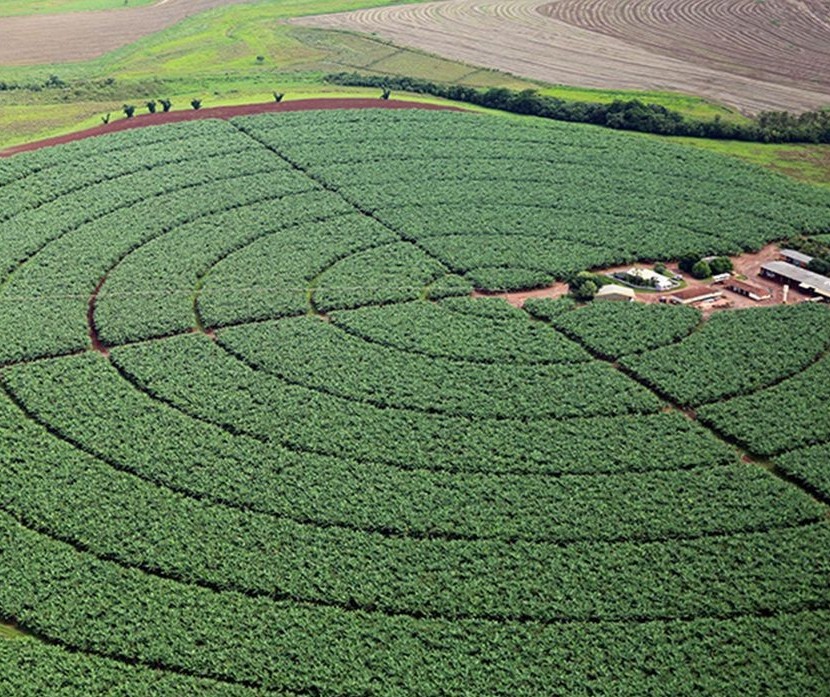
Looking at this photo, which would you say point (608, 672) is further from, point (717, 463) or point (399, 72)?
point (399, 72)

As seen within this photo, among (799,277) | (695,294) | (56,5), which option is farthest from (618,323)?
(56,5)

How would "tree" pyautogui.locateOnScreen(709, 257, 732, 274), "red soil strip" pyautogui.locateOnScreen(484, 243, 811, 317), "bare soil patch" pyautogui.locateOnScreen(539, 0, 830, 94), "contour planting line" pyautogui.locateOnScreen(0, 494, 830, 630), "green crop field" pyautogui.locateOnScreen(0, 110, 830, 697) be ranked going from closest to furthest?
"green crop field" pyautogui.locateOnScreen(0, 110, 830, 697) → "contour planting line" pyautogui.locateOnScreen(0, 494, 830, 630) → "red soil strip" pyautogui.locateOnScreen(484, 243, 811, 317) → "tree" pyautogui.locateOnScreen(709, 257, 732, 274) → "bare soil patch" pyautogui.locateOnScreen(539, 0, 830, 94)

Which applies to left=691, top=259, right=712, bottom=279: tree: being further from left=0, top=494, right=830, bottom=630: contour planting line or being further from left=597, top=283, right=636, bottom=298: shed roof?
left=0, top=494, right=830, bottom=630: contour planting line

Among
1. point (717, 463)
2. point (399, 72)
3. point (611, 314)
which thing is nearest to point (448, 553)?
point (717, 463)

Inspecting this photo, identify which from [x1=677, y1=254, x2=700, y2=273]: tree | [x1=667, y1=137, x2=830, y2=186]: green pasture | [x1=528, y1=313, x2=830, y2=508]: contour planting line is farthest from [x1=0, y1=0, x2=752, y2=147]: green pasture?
[x1=528, y1=313, x2=830, y2=508]: contour planting line

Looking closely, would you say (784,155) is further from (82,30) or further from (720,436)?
(82,30)

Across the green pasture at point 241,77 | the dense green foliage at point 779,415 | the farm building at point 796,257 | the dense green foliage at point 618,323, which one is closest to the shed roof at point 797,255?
the farm building at point 796,257
